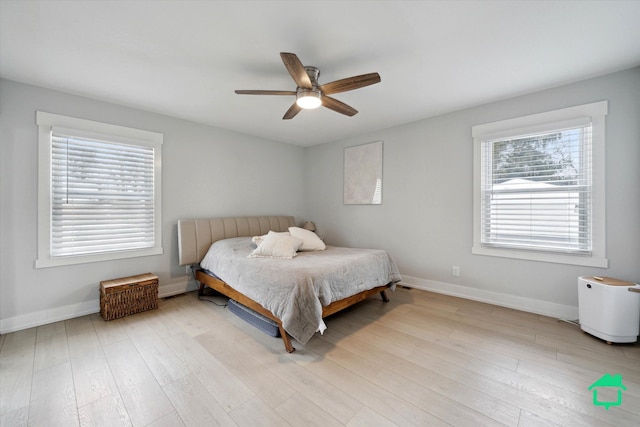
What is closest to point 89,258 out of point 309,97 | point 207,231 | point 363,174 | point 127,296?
point 127,296

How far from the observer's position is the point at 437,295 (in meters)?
3.47

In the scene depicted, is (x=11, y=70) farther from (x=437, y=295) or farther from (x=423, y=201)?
(x=437, y=295)

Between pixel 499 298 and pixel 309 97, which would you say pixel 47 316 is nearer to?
pixel 309 97

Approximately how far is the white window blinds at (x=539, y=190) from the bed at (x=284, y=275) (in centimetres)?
148

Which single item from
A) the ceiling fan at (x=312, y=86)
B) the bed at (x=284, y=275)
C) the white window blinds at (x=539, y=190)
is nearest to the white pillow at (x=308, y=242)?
the bed at (x=284, y=275)

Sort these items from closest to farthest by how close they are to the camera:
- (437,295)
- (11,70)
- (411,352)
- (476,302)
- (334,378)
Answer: (334,378)
(411,352)
(11,70)
(476,302)
(437,295)

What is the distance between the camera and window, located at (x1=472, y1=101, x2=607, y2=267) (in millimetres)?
2525

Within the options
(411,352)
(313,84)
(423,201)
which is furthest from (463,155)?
(411,352)

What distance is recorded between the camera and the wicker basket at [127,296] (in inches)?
107

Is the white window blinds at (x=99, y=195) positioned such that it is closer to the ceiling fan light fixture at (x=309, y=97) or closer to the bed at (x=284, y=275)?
the bed at (x=284, y=275)

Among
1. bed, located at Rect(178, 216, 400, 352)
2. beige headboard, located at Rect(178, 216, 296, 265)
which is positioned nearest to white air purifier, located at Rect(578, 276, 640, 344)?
bed, located at Rect(178, 216, 400, 352)

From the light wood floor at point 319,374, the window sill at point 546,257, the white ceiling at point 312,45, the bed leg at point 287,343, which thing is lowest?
the light wood floor at point 319,374

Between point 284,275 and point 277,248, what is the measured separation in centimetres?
79

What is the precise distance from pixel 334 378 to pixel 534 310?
2569 millimetres
